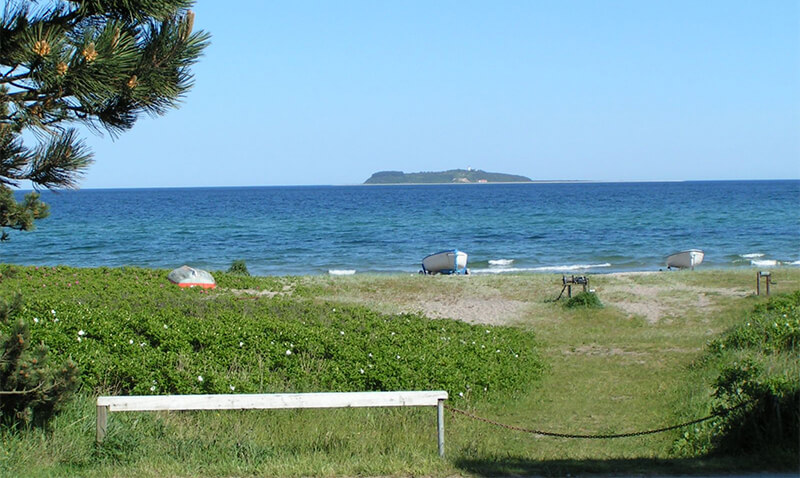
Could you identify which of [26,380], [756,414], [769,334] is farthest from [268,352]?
[769,334]

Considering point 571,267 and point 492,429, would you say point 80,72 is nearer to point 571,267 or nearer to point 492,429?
point 492,429

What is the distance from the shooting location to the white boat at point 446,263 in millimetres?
30484

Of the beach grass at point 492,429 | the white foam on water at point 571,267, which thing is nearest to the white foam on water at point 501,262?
the white foam on water at point 571,267

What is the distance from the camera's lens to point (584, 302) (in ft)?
57.1

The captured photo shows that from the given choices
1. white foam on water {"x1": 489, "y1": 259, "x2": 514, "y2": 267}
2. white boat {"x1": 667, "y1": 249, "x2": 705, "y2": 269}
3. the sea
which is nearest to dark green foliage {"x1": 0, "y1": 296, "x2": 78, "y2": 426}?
the sea

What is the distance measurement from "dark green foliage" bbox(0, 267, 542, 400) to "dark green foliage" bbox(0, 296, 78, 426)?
2160 mm

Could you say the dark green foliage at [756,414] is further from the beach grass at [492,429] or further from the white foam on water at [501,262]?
the white foam on water at [501,262]

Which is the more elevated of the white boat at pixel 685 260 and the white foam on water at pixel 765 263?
the white boat at pixel 685 260

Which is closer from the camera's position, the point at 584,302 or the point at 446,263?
the point at 584,302

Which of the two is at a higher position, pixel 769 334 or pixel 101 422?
pixel 101 422

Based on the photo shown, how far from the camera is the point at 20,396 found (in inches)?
242

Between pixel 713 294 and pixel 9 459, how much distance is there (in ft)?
56.4

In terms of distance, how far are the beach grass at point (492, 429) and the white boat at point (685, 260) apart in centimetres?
1570

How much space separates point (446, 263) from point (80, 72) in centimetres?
2645
